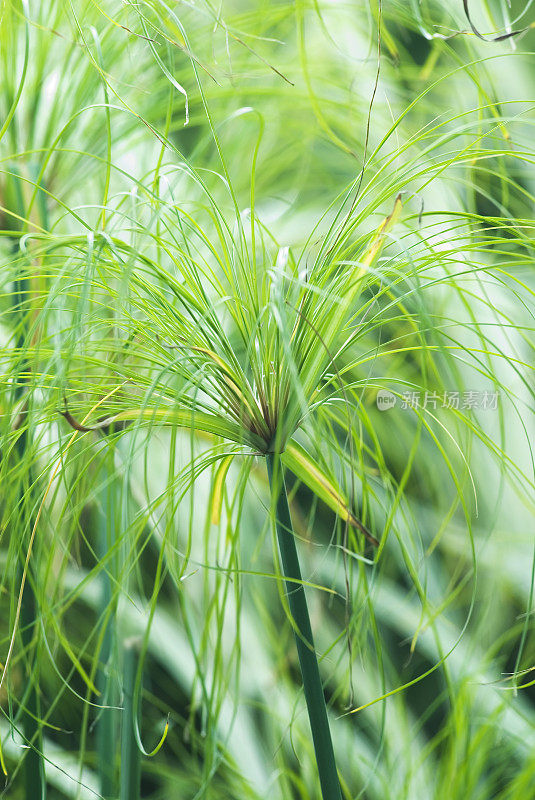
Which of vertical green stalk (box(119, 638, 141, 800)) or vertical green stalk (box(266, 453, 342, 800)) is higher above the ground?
vertical green stalk (box(266, 453, 342, 800))

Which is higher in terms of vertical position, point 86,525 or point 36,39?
point 36,39

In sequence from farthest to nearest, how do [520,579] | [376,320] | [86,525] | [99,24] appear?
[86,525] → [520,579] → [99,24] → [376,320]

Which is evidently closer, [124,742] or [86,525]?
[124,742]

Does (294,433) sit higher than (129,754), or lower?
higher

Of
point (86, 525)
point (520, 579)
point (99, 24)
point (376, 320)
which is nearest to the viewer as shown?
point (376, 320)

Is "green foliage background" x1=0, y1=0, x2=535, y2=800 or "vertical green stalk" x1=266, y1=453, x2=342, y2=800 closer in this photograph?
"vertical green stalk" x1=266, y1=453, x2=342, y2=800

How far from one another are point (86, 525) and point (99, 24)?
→ 486mm

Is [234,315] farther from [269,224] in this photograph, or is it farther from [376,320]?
[269,224]

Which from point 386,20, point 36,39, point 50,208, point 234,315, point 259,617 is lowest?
point 259,617

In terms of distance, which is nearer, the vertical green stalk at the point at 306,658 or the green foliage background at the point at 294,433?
the vertical green stalk at the point at 306,658

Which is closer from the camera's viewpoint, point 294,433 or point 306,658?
point 306,658

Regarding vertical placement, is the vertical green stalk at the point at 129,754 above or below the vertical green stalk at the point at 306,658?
below

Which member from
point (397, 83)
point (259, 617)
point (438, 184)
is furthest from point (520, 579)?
point (397, 83)

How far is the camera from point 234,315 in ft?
0.98
